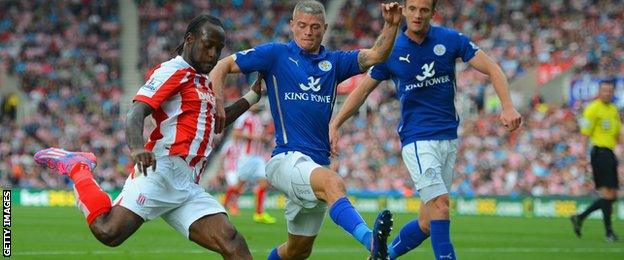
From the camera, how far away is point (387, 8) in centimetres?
891

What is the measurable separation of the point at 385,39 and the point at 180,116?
1.85 m

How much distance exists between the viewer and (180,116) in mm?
8219

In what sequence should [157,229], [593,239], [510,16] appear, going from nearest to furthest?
[593,239]
[157,229]
[510,16]

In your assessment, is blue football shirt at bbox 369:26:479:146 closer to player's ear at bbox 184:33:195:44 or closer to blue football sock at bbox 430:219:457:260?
blue football sock at bbox 430:219:457:260

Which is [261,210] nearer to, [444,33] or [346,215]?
[444,33]

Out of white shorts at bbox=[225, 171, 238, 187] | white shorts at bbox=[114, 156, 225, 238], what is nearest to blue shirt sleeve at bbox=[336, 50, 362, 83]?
white shorts at bbox=[114, 156, 225, 238]

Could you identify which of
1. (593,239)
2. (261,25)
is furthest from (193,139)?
(261,25)

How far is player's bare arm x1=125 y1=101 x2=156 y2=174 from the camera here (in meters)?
7.57

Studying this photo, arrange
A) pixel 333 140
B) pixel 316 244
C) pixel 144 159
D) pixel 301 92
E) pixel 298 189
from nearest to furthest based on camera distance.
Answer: pixel 144 159 → pixel 298 189 → pixel 301 92 → pixel 333 140 → pixel 316 244

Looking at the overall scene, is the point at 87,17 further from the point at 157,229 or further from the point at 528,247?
the point at 528,247

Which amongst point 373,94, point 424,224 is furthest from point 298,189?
point 373,94

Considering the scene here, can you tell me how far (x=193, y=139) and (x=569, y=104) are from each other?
24438 millimetres

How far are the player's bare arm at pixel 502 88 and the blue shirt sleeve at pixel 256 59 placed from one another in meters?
1.82

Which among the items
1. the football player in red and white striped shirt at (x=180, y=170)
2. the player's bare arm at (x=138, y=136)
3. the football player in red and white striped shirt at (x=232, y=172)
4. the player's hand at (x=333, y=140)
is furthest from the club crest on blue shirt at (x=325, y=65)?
the football player in red and white striped shirt at (x=232, y=172)
